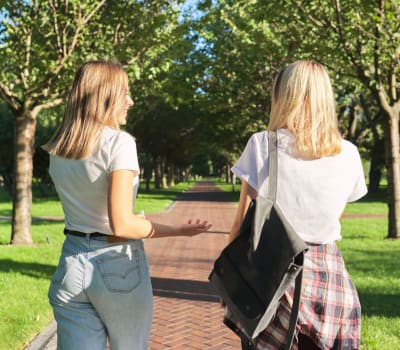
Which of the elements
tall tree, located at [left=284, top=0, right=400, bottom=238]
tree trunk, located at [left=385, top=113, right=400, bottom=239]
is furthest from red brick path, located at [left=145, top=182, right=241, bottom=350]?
tall tree, located at [left=284, top=0, right=400, bottom=238]

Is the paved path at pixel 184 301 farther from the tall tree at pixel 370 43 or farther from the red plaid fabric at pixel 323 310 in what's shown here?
the tall tree at pixel 370 43

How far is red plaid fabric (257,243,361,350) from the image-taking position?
236 centimetres

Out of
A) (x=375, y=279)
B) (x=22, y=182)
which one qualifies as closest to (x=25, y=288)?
(x=375, y=279)

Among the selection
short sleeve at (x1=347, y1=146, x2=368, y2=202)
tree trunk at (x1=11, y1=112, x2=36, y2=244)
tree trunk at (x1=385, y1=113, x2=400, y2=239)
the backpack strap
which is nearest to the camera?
the backpack strap

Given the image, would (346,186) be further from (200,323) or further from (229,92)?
(229,92)

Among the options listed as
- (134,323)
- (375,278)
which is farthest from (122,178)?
(375,278)

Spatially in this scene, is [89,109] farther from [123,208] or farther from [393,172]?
[393,172]

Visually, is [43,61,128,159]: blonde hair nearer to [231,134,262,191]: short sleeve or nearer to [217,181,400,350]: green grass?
[231,134,262,191]: short sleeve

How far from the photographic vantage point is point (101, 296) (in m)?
2.40

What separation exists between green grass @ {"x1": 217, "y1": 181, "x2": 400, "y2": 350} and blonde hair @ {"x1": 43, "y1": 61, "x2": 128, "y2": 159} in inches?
144

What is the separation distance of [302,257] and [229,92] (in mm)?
19355

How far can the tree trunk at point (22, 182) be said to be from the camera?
1248cm

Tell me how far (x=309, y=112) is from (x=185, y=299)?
540 centimetres

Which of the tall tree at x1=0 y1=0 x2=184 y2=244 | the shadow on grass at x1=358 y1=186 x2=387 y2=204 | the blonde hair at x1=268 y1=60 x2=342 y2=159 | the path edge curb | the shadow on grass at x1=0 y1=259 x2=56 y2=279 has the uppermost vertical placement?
the tall tree at x1=0 y1=0 x2=184 y2=244
